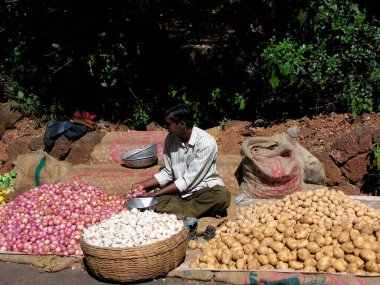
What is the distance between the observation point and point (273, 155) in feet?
17.7

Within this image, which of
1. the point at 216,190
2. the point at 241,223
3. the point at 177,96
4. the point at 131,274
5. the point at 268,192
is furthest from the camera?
the point at 177,96

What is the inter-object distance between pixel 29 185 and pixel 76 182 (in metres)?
1.00

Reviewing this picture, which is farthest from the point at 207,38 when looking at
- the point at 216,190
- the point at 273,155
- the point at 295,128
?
the point at 216,190

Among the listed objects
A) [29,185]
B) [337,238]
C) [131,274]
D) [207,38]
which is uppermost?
[207,38]

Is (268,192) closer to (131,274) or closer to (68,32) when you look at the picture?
(131,274)

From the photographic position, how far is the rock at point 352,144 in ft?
17.9

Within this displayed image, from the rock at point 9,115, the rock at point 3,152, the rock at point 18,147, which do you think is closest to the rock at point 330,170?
the rock at point 18,147

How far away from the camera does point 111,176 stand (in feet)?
18.8

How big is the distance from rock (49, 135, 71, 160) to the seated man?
190 cm

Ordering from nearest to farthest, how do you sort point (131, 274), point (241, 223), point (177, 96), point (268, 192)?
1. point (131, 274)
2. point (241, 223)
3. point (268, 192)
4. point (177, 96)

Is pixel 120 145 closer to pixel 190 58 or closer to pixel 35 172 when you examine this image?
pixel 35 172

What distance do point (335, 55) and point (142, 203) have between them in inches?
132

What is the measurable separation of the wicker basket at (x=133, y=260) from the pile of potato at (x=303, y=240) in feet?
1.02

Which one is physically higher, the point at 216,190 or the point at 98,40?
the point at 98,40
